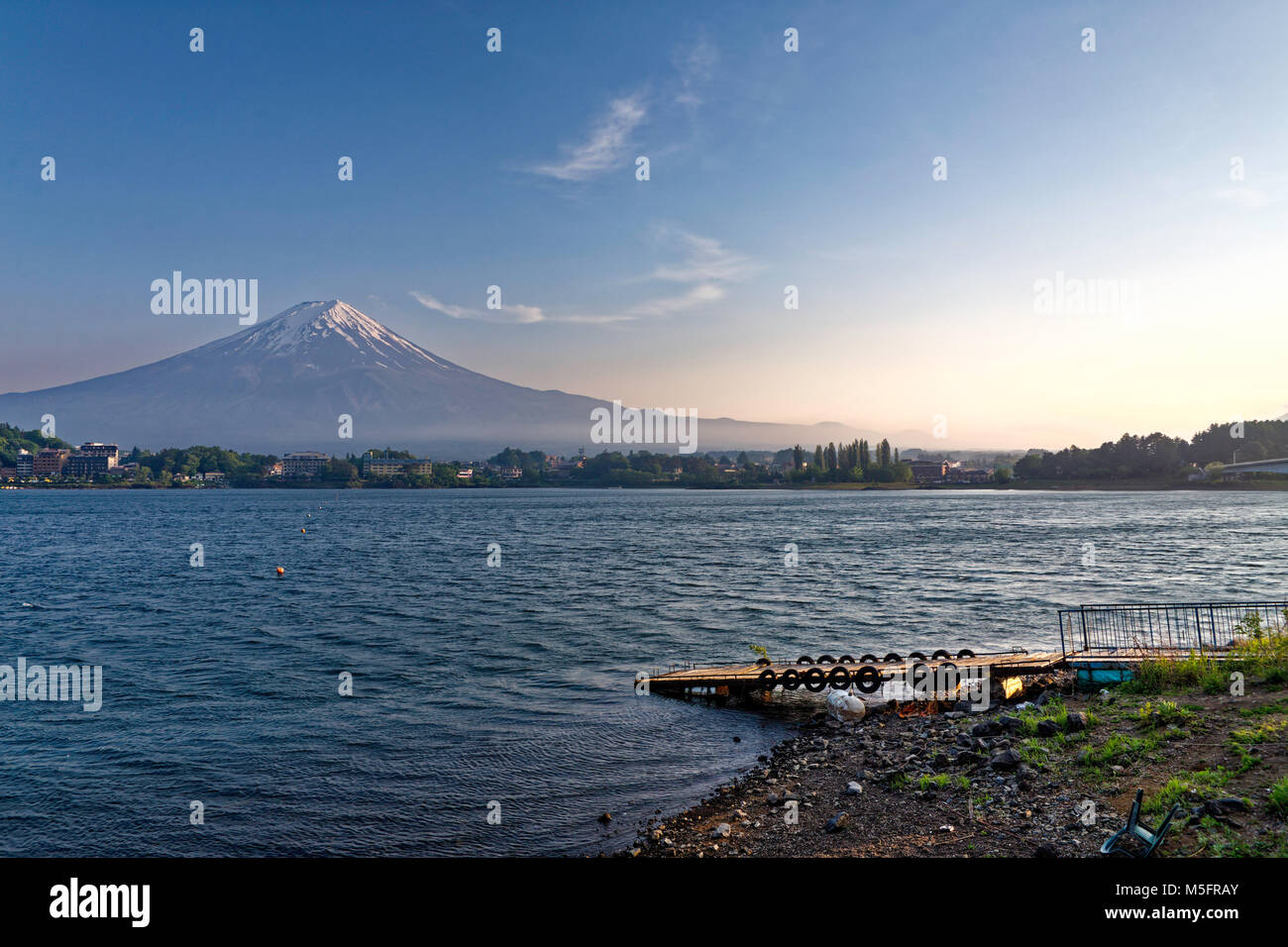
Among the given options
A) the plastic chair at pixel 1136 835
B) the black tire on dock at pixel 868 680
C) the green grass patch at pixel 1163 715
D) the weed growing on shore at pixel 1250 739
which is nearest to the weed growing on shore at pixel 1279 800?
the weed growing on shore at pixel 1250 739

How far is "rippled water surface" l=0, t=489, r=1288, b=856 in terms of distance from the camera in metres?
17.2

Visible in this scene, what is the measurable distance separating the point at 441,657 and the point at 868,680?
19.0 metres

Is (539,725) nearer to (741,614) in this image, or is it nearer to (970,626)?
(741,614)

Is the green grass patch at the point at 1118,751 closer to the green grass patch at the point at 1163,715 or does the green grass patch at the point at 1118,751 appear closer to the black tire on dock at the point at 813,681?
the green grass patch at the point at 1163,715

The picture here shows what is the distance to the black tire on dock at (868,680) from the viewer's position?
24.8 metres

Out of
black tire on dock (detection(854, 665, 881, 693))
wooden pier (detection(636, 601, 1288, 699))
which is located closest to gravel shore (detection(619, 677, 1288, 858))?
wooden pier (detection(636, 601, 1288, 699))

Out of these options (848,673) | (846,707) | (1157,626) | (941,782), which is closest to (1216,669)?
(941,782)

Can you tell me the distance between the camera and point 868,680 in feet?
82.1

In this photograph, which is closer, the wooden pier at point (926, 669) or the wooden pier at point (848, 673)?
the wooden pier at point (926, 669)

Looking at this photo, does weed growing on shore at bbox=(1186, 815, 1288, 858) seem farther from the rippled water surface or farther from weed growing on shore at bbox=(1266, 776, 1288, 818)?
the rippled water surface

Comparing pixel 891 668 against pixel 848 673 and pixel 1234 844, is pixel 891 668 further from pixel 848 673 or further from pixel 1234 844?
pixel 1234 844

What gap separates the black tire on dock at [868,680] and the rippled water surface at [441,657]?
3.54m

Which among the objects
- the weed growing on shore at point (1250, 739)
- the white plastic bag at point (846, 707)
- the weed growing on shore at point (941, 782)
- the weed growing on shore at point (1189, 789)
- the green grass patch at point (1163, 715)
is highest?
the weed growing on shore at point (1250, 739)

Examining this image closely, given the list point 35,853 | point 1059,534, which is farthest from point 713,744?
point 1059,534
